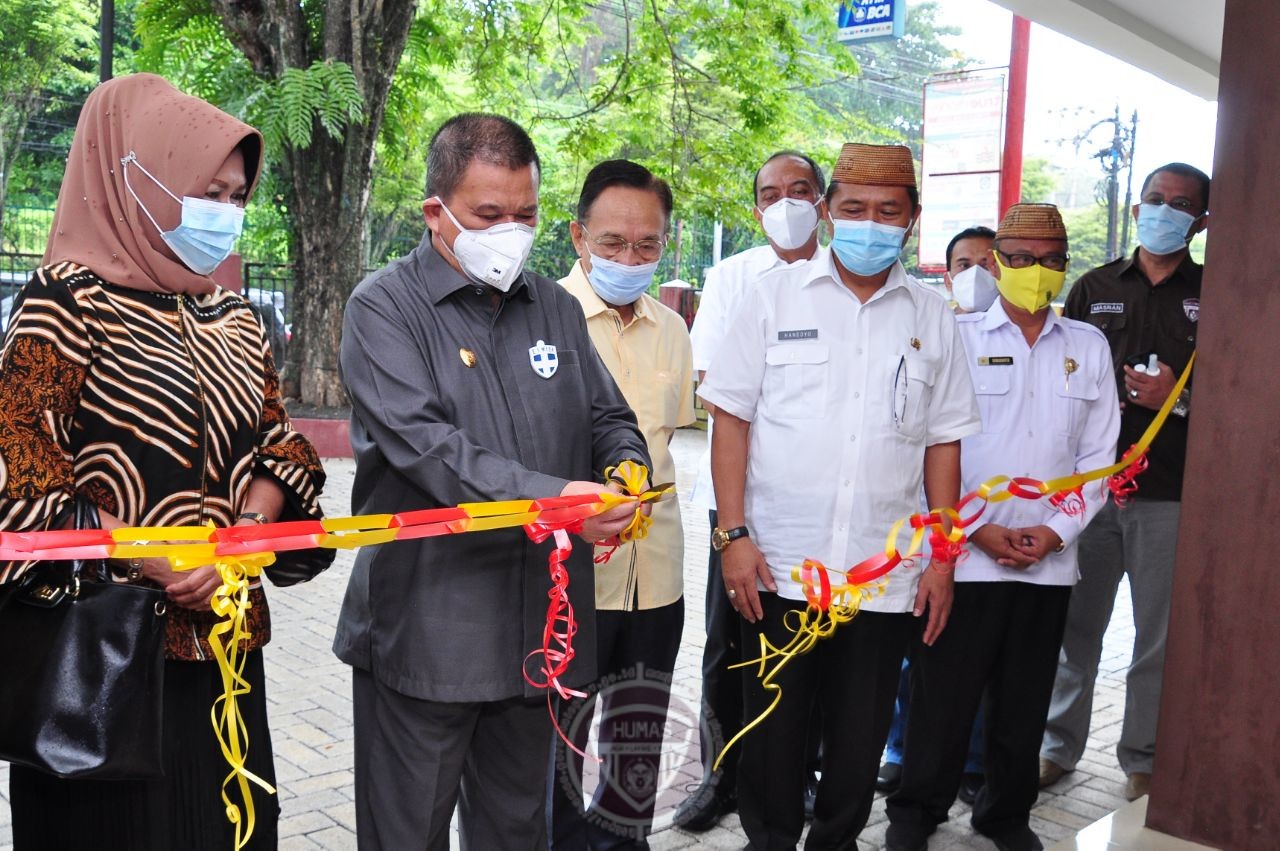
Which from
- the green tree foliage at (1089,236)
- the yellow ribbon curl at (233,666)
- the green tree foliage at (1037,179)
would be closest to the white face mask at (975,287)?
the yellow ribbon curl at (233,666)

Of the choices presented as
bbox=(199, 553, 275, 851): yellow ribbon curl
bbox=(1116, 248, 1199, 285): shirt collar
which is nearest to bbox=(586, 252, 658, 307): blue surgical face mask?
bbox=(199, 553, 275, 851): yellow ribbon curl

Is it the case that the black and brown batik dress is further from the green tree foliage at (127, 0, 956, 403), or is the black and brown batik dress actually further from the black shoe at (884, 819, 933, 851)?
the green tree foliage at (127, 0, 956, 403)

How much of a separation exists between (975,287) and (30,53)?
997 inches

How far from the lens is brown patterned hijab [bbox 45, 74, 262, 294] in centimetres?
238

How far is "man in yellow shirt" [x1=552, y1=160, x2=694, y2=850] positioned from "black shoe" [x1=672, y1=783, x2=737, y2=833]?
36cm

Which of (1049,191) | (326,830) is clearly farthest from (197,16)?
(1049,191)

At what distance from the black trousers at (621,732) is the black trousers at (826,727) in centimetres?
27

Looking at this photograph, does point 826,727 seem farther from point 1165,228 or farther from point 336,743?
point 1165,228

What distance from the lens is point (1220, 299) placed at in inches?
123

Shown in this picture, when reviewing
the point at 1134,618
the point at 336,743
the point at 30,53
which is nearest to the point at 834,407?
the point at 1134,618

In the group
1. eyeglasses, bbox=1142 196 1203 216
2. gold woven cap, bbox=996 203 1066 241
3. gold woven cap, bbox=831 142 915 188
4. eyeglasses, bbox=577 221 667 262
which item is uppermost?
eyeglasses, bbox=1142 196 1203 216

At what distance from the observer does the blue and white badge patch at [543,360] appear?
106 inches

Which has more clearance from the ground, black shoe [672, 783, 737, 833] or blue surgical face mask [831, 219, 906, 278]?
blue surgical face mask [831, 219, 906, 278]

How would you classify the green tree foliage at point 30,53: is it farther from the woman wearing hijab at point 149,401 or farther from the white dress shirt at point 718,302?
the woman wearing hijab at point 149,401
